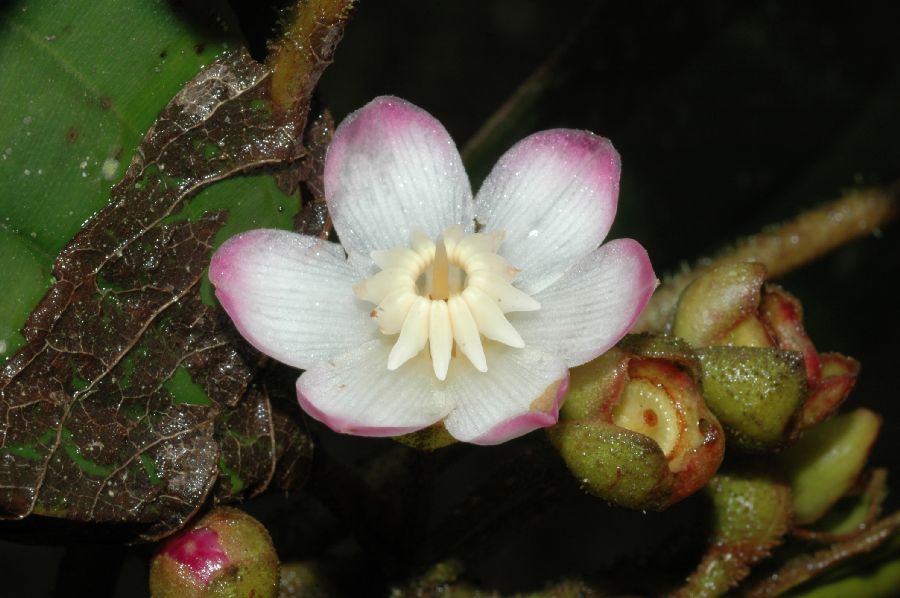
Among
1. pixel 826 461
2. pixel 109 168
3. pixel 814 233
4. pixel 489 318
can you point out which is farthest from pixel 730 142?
pixel 109 168

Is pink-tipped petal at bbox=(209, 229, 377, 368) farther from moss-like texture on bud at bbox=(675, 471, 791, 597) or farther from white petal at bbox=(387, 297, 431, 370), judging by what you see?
moss-like texture on bud at bbox=(675, 471, 791, 597)

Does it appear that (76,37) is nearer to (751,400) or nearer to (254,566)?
(254,566)

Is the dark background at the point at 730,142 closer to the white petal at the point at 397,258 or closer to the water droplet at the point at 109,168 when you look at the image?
the white petal at the point at 397,258

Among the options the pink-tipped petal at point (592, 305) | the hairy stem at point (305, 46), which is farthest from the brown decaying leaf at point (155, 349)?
the pink-tipped petal at point (592, 305)

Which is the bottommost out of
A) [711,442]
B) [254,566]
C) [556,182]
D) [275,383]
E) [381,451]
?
[381,451]

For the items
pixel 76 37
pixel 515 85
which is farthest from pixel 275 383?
pixel 515 85

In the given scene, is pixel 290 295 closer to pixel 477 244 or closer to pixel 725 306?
pixel 477 244
